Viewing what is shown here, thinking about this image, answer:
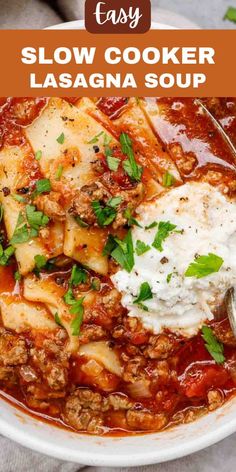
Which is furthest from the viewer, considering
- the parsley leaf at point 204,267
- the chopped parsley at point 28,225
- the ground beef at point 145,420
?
the ground beef at point 145,420

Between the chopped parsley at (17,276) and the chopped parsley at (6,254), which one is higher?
the chopped parsley at (6,254)

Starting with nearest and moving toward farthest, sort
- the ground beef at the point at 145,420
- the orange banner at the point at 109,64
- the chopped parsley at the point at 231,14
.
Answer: the ground beef at the point at 145,420, the orange banner at the point at 109,64, the chopped parsley at the point at 231,14

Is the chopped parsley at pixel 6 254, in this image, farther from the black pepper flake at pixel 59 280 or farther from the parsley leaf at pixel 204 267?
the parsley leaf at pixel 204 267

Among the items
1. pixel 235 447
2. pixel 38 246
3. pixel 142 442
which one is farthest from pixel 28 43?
pixel 235 447

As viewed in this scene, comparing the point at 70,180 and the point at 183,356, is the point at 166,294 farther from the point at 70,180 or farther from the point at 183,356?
the point at 70,180

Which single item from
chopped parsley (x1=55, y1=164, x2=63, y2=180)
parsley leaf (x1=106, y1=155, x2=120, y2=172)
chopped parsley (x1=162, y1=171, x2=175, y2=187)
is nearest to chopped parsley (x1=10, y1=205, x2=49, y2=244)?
chopped parsley (x1=55, y1=164, x2=63, y2=180)

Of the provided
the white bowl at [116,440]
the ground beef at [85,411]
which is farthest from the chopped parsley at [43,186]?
the ground beef at [85,411]
